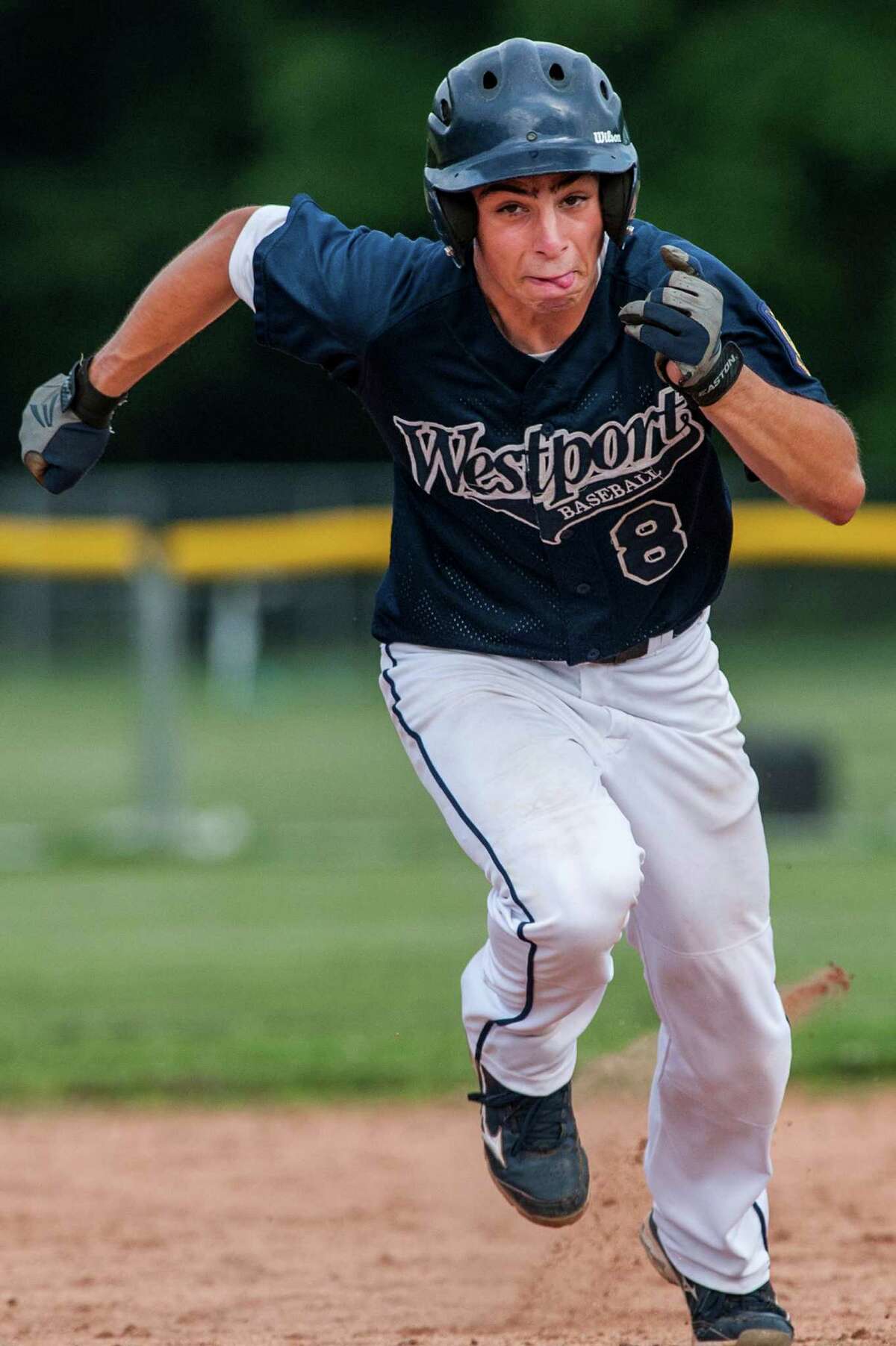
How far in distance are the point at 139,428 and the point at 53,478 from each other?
22.4 m

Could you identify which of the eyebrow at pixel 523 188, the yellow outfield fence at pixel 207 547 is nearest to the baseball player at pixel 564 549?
the eyebrow at pixel 523 188

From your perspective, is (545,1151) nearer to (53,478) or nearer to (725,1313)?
(725,1313)

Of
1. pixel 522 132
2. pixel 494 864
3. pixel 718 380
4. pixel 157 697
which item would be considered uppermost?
pixel 522 132

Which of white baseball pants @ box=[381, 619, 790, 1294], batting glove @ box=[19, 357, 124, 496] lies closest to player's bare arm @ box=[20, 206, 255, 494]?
batting glove @ box=[19, 357, 124, 496]

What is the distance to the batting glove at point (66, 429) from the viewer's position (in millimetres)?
4008

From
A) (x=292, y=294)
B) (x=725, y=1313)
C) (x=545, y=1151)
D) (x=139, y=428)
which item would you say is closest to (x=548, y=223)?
(x=292, y=294)

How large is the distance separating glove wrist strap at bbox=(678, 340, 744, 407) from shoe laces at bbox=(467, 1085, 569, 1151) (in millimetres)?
1323

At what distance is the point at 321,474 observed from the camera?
24328mm

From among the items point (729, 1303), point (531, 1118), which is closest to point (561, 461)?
point (531, 1118)

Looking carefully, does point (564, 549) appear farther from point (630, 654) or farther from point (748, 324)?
point (748, 324)

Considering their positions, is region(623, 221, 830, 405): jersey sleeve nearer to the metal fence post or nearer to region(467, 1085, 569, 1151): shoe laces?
region(467, 1085, 569, 1151): shoe laces

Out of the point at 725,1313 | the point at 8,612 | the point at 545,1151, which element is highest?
the point at 545,1151

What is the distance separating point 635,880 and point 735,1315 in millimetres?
1054

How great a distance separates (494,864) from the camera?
3.59 m
